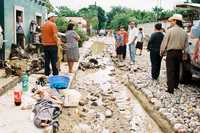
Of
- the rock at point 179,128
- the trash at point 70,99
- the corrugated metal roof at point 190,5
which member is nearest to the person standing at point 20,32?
the corrugated metal roof at point 190,5

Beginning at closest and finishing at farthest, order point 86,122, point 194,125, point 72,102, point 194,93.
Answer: point 194,125
point 86,122
point 72,102
point 194,93

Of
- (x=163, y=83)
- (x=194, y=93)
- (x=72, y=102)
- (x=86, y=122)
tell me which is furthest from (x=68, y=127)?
(x=163, y=83)

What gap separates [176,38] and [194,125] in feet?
10.7

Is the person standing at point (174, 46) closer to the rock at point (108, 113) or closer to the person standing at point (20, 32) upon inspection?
the rock at point (108, 113)

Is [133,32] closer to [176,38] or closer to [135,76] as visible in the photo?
[135,76]

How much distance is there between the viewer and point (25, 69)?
13.5 meters

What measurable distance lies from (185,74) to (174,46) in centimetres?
243

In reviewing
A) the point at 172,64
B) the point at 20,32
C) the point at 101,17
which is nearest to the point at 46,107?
the point at 172,64

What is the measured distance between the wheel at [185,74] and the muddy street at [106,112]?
1.65 metres

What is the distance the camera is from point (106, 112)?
9.91 metres

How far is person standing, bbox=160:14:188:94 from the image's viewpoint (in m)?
10.9

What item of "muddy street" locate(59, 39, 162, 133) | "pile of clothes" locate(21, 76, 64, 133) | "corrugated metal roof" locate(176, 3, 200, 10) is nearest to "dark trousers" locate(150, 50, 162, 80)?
"muddy street" locate(59, 39, 162, 133)

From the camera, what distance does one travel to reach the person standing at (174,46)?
1086 cm

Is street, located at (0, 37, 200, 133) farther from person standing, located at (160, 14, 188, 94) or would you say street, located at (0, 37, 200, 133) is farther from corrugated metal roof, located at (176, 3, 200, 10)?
corrugated metal roof, located at (176, 3, 200, 10)
